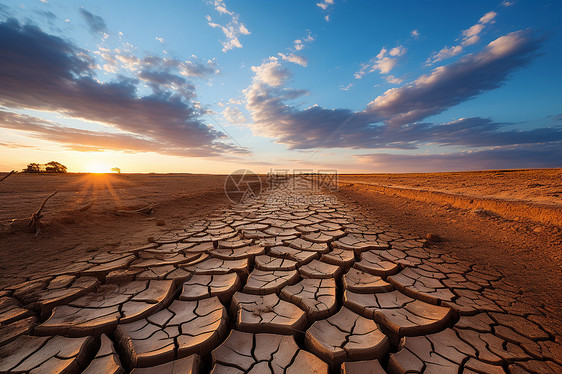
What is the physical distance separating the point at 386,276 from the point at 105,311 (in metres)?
2.38

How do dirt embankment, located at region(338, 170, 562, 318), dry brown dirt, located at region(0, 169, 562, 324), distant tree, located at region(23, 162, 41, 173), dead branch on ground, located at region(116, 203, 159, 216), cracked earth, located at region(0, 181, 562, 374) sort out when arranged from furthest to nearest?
distant tree, located at region(23, 162, 41, 173)
dead branch on ground, located at region(116, 203, 159, 216)
dry brown dirt, located at region(0, 169, 562, 324)
dirt embankment, located at region(338, 170, 562, 318)
cracked earth, located at region(0, 181, 562, 374)

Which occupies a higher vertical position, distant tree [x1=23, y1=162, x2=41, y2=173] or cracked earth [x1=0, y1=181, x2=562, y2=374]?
distant tree [x1=23, y1=162, x2=41, y2=173]

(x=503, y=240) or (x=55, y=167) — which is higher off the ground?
(x=55, y=167)

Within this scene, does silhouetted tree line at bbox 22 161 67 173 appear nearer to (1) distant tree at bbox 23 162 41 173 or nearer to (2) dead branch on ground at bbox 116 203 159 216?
(1) distant tree at bbox 23 162 41 173

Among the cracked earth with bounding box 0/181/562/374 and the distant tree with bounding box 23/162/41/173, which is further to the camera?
the distant tree with bounding box 23/162/41/173

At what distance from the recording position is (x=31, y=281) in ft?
5.99

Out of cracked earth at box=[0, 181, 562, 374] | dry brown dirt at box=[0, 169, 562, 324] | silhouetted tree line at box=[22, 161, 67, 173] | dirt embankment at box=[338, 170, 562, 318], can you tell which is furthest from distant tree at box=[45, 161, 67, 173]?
dirt embankment at box=[338, 170, 562, 318]

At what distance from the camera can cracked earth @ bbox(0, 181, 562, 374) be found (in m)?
1.15

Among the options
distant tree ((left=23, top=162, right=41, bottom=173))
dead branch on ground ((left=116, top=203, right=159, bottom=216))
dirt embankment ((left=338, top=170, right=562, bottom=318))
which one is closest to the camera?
dirt embankment ((left=338, top=170, right=562, bottom=318))

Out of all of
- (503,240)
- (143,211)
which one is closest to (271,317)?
(503,240)

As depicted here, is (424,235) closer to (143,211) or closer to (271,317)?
(271,317)

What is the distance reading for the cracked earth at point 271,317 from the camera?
115 centimetres

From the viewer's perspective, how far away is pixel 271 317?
1.46m

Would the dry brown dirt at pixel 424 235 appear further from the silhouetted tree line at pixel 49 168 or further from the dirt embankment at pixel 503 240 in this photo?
the silhouetted tree line at pixel 49 168
